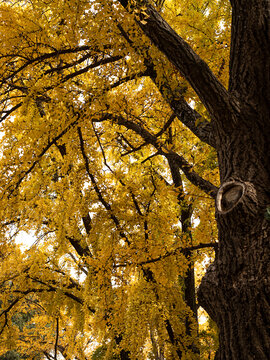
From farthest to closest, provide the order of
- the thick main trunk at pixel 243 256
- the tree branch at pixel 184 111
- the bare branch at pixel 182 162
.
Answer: the bare branch at pixel 182 162, the tree branch at pixel 184 111, the thick main trunk at pixel 243 256

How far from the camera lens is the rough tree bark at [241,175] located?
1655 millimetres

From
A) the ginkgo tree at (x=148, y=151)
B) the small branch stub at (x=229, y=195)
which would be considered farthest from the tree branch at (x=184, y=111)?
the small branch stub at (x=229, y=195)

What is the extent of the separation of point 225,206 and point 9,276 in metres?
5.51

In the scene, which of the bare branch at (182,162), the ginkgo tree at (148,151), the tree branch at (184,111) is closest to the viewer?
the ginkgo tree at (148,151)

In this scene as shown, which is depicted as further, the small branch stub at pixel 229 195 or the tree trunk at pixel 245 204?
the small branch stub at pixel 229 195

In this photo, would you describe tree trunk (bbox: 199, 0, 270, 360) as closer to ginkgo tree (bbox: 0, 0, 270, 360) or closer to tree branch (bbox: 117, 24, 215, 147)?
ginkgo tree (bbox: 0, 0, 270, 360)

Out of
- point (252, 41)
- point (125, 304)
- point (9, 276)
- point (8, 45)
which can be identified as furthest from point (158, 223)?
point (9, 276)

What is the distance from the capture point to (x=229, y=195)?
1.98 metres

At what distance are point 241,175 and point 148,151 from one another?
4.03 metres

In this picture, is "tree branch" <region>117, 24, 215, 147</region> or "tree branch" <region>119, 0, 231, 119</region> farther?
"tree branch" <region>117, 24, 215, 147</region>

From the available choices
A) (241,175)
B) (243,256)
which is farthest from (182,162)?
(243,256)

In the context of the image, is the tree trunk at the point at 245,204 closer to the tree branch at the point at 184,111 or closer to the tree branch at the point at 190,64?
the tree branch at the point at 190,64

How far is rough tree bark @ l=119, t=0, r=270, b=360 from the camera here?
1655 mm

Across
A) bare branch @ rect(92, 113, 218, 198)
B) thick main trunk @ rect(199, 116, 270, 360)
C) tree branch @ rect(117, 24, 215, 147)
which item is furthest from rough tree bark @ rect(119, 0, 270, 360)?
bare branch @ rect(92, 113, 218, 198)
